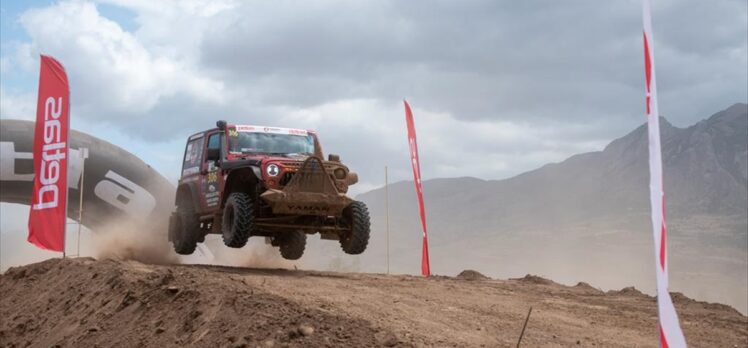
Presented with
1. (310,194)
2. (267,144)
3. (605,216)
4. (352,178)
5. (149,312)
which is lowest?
(149,312)

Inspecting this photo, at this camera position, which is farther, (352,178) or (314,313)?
(352,178)

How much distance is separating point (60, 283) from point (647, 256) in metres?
77.3

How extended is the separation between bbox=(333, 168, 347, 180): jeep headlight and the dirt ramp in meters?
3.22

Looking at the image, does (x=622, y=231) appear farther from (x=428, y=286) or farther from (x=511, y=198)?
(x=428, y=286)

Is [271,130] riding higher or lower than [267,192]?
higher

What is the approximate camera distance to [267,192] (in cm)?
1274

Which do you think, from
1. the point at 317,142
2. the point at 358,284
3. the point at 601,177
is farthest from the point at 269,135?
the point at 601,177

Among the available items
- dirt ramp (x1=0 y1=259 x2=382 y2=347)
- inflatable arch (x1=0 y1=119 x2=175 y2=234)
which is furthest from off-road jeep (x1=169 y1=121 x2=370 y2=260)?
inflatable arch (x1=0 y1=119 x2=175 y2=234)

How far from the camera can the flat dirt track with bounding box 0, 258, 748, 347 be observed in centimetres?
755

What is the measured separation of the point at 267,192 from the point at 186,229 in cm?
358

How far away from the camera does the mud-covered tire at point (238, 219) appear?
13.0 metres

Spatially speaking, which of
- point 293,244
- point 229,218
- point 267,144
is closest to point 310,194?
point 229,218

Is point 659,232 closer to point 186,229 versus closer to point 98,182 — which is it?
point 186,229

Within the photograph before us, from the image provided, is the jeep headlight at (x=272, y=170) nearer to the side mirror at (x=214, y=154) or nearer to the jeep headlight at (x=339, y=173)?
the jeep headlight at (x=339, y=173)
